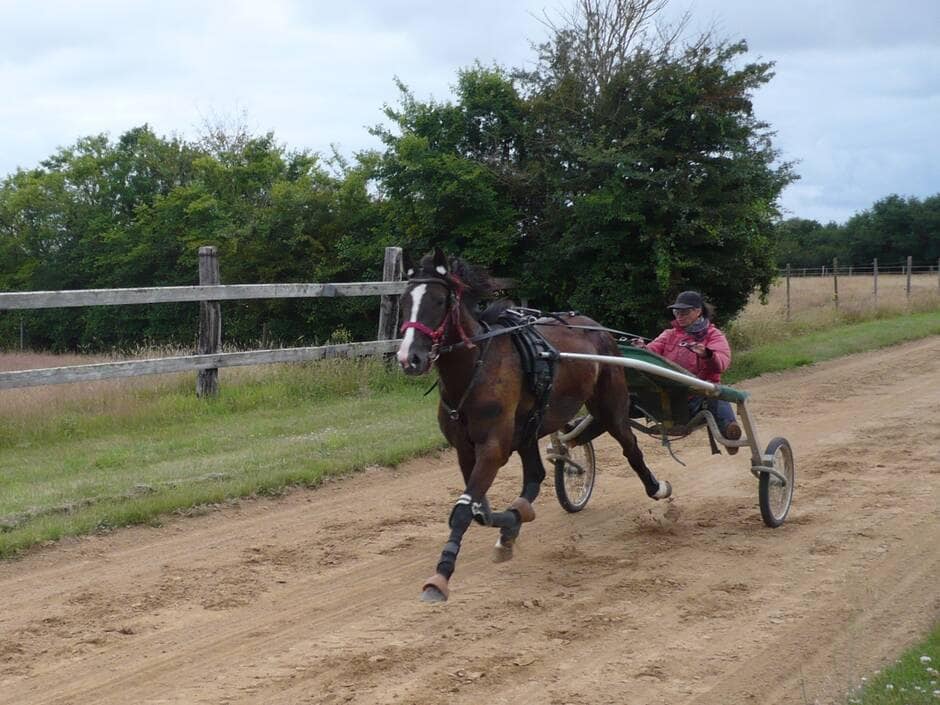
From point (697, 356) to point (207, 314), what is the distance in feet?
22.4

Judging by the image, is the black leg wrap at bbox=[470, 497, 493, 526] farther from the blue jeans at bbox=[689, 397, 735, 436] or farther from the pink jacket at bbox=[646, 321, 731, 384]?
the blue jeans at bbox=[689, 397, 735, 436]

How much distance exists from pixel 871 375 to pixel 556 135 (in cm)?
625

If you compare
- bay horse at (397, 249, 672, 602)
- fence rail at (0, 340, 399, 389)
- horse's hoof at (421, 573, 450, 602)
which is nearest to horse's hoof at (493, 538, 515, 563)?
bay horse at (397, 249, 672, 602)

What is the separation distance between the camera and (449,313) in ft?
21.5

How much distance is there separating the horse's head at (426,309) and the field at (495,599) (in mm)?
1503

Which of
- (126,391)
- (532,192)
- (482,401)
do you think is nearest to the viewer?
(482,401)

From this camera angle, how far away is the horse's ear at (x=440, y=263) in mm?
6531

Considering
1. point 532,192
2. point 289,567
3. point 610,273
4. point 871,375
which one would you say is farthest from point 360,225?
point 289,567

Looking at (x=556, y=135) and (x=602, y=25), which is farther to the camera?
(x=602, y=25)

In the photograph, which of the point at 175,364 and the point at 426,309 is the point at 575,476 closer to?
the point at 426,309

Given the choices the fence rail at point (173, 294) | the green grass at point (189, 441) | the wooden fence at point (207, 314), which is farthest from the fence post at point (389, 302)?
the green grass at point (189, 441)

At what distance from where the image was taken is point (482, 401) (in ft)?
21.9

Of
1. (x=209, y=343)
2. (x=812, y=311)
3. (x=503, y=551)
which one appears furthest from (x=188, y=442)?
(x=812, y=311)

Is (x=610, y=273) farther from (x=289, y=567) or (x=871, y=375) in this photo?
(x=289, y=567)
